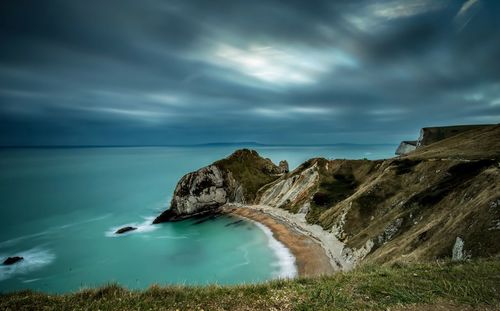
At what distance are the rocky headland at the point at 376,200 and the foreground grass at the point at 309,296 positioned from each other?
15.3 m

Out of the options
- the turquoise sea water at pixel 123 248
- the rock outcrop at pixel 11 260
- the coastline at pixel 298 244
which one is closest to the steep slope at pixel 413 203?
the coastline at pixel 298 244

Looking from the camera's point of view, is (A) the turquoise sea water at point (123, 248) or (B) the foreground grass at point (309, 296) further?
(A) the turquoise sea water at point (123, 248)

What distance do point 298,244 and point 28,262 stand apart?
6726cm

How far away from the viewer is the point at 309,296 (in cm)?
1312

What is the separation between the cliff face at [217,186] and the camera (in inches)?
4569

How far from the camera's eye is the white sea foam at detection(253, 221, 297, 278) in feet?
190

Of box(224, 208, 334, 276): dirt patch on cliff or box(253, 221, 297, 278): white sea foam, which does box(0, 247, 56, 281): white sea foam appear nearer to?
box(253, 221, 297, 278): white sea foam

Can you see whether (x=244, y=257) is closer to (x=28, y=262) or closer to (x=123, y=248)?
(x=123, y=248)

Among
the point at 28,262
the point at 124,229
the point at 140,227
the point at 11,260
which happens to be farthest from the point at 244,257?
the point at 11,260

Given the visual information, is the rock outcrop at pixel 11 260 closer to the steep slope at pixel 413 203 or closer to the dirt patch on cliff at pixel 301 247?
the dirt patch on cliff at pixel 301 247

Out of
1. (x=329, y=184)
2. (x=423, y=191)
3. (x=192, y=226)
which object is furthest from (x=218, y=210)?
(x=423, y=191)

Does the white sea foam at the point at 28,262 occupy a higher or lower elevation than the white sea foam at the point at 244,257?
lower

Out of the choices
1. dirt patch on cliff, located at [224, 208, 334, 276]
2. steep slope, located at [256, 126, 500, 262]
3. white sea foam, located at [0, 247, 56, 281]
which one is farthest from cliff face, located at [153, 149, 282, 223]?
white sea foam, located at [0, 247, 56, 281]

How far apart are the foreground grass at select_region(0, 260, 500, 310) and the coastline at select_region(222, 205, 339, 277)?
993 inches
